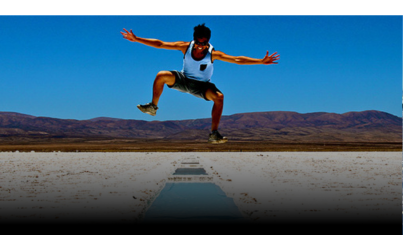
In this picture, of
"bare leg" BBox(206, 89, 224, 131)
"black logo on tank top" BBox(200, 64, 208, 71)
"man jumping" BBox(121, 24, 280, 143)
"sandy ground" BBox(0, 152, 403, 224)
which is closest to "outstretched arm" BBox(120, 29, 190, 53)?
"man jumping" BBox(121, 24, 280, 143)

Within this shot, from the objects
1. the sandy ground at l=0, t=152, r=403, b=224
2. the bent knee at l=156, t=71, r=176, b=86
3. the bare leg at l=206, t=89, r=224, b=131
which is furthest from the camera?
the sandy ground at l=0, t=152, r=403, b=224

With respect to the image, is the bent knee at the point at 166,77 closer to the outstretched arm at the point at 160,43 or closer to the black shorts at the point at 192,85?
the black shorts at the point at 192,85

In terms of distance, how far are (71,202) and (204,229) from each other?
24.1 ft

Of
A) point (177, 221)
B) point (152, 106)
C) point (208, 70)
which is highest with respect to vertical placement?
point (208, 70)

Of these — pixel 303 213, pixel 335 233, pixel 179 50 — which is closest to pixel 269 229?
pixel 335 233

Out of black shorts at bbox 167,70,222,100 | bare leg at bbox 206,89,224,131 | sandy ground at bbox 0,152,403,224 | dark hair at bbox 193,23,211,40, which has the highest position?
dark hair at bbox 193,23,211,40

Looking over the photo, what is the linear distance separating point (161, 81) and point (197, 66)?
2.16 feet

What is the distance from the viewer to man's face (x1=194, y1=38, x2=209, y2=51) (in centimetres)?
639

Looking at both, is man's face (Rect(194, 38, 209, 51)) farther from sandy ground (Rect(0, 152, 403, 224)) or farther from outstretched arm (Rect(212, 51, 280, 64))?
sandy ground (Rect(0, 152, 403, 224))

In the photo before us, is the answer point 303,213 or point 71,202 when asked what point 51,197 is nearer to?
point 71,202

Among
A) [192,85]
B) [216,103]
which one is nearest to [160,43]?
[192,85]

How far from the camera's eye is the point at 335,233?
516 inches

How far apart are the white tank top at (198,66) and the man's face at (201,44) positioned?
6cm
